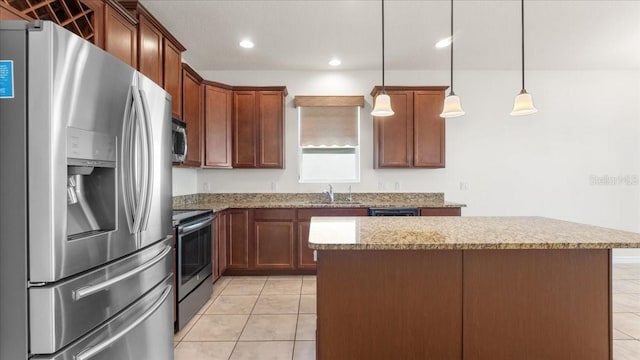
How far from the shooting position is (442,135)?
402 cm

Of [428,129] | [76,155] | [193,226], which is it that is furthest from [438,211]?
[76,155]

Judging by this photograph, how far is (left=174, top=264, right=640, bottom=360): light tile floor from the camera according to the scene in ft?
7.11

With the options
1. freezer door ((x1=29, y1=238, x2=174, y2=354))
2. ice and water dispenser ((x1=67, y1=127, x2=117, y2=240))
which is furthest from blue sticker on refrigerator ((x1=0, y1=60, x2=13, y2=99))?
freezer door ((x1=29, y1=238, x2=174, y2=354))

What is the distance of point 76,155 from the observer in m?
1.17

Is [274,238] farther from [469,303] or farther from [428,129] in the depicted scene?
[469,303]

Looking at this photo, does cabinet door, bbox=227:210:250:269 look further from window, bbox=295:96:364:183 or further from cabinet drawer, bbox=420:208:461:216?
cabinet drawer, bbox=420:208:461:216

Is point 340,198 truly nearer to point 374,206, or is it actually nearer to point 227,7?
point 374,206

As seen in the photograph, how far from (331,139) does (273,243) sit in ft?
5.39

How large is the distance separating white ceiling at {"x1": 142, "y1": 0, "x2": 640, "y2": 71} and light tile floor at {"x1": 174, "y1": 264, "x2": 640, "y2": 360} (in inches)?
108

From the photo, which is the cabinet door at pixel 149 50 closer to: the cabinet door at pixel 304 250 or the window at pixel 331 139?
the window at pixel 331 139

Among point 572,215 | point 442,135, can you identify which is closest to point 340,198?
point 442,135

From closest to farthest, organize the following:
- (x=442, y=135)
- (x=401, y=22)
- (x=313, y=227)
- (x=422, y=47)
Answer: (x=313, y=227), (x=401, y=22), (x=422, y=47), (x=442, y=135)

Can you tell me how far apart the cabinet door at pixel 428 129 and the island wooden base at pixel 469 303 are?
98.7 inches

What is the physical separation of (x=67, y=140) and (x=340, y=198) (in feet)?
11.2
